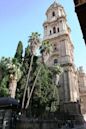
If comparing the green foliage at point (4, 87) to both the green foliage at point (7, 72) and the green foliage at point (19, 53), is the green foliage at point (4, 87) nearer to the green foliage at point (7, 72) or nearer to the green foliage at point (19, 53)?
the green foliage at point (7, 72)

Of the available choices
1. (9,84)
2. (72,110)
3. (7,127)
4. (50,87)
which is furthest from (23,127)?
(72,110)

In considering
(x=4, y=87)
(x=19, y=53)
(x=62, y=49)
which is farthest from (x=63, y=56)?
(x=4, y=87)

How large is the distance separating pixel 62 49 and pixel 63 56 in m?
1.93

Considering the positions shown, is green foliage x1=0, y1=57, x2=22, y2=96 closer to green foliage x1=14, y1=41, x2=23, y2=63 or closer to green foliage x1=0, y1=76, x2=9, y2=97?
green foliage x1=0, y1=76, x2=9, y2=97

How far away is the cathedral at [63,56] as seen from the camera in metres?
43.2

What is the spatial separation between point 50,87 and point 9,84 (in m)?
8.56

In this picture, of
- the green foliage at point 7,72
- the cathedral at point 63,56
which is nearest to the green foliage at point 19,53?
the green foliage at point 7,72

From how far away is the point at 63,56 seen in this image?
4688cm

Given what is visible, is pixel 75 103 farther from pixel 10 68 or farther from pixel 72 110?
pixel 10 68

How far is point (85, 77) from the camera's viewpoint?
5962cm

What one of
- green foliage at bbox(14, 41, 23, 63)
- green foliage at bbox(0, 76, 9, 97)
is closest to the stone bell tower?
green foliage at bbox(14, 41, 23, 63)

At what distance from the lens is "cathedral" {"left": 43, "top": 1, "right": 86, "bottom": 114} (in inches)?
1702

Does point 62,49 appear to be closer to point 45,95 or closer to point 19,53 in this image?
point 19,53

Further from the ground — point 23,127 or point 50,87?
point 50,87
